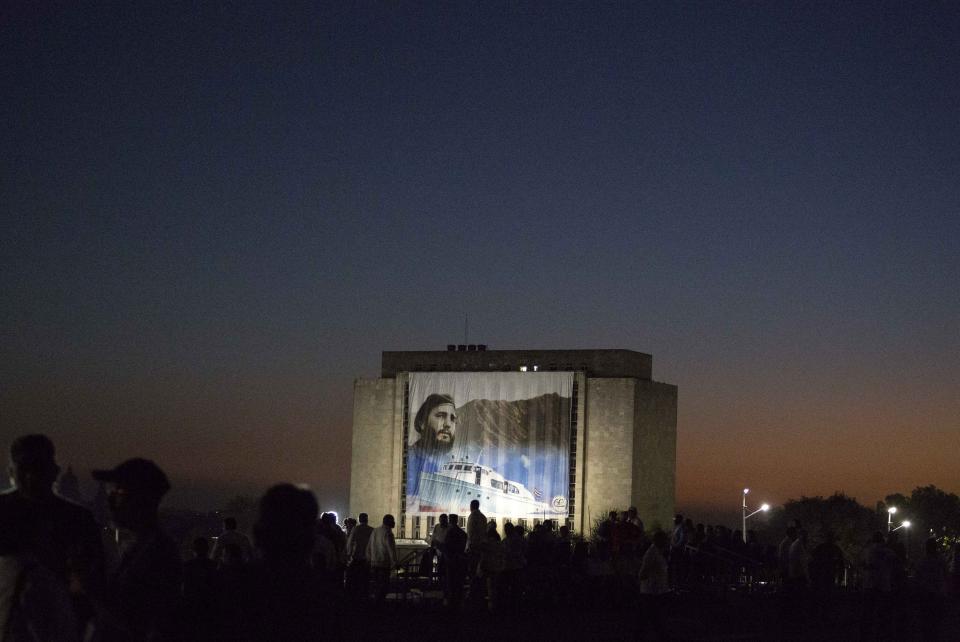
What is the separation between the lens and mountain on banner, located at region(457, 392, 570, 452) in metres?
56.0

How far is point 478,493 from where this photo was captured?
55.9 m

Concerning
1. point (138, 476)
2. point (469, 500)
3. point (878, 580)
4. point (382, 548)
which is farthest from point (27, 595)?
point (469, 500)

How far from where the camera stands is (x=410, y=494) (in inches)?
2261

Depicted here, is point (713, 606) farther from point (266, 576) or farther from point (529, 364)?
point (529, 364)

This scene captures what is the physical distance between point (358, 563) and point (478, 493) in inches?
1398

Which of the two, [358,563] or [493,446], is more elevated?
[493,446]

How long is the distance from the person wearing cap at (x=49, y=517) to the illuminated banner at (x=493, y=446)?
164 ft

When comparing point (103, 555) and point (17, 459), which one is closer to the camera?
point (103, 555)

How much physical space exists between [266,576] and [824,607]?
22109mm

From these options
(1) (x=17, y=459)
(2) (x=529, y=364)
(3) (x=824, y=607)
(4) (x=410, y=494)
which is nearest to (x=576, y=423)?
(2) (x=529, y=364)

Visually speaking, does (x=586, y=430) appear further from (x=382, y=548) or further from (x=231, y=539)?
(x=231, y=539)

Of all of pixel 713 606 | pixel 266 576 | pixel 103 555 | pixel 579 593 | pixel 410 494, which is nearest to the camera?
pixel 266 576

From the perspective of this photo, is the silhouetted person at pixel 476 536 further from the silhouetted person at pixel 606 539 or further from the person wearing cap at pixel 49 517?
the person wearing cap at pixel 49 517

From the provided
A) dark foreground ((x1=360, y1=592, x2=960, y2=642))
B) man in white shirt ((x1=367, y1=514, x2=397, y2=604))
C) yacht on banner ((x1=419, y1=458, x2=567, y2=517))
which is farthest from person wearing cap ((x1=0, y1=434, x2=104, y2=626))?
yacht on banner ((x1=419, y1=458, x2=567, y2=517))
